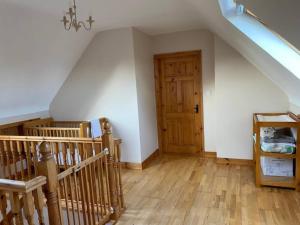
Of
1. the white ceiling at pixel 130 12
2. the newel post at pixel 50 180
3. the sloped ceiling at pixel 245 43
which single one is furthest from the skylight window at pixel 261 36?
the newel post at pixel 50 180

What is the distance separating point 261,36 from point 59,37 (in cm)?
270

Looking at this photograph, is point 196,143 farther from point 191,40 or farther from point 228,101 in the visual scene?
point 191,40

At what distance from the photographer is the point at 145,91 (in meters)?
4.34

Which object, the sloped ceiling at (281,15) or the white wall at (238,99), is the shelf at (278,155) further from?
the sloped ceiling at (281,15)

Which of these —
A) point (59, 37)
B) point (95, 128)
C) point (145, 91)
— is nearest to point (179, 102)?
point (145, 91)

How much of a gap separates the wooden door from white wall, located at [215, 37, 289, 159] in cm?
53

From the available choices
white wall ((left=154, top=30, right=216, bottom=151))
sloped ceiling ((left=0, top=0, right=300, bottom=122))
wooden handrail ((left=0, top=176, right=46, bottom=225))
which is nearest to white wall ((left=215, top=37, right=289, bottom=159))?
sloped ceiling ((left=0, top=0, right=300, bottom=122))

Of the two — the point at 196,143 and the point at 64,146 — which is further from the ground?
the point at 64,146

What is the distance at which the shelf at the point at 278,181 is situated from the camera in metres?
Answer: 3.11

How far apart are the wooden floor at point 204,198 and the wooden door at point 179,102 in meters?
0.80

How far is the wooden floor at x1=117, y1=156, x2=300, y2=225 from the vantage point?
2.57 meters

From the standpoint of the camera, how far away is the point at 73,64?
4.32 m

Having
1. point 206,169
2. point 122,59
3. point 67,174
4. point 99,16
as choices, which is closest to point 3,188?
point 67,174

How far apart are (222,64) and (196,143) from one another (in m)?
1.62
